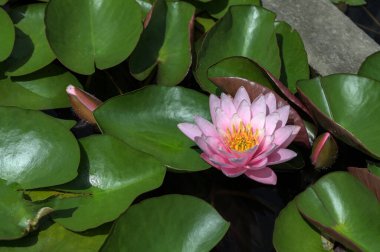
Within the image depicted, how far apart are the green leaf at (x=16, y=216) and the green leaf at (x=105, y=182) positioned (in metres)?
0.09

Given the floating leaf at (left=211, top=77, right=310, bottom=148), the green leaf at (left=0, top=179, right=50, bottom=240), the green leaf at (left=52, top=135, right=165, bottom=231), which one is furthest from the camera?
the floating leaf at (left=211, top=77, right=310, bottom=148)

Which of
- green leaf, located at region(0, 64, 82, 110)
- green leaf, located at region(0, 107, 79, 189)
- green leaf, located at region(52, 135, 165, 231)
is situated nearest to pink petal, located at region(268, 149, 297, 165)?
green leaf, located at region(52, 135, 165, 231)

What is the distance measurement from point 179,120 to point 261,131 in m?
0.30

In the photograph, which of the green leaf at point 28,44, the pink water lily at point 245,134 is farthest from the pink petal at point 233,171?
the green leaf at point 28,44

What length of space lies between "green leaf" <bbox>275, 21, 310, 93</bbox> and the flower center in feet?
1.35

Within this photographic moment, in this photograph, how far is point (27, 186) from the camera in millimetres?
1650

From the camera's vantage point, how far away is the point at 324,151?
185 centimetres

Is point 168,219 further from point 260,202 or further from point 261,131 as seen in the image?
point 260,202

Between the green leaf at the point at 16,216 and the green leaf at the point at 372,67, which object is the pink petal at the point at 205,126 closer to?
the green leaf at the point at 16,216

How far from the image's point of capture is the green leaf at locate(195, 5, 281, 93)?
200 cm

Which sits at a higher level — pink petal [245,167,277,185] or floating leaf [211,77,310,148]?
floating leaf [211,77,310,148]

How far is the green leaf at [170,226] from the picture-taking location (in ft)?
5.10

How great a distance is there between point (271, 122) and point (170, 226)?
1.39 ft

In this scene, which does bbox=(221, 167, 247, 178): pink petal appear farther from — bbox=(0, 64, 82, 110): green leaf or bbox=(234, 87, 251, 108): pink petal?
bbox=(0, 64, 82, 110): green leaf
